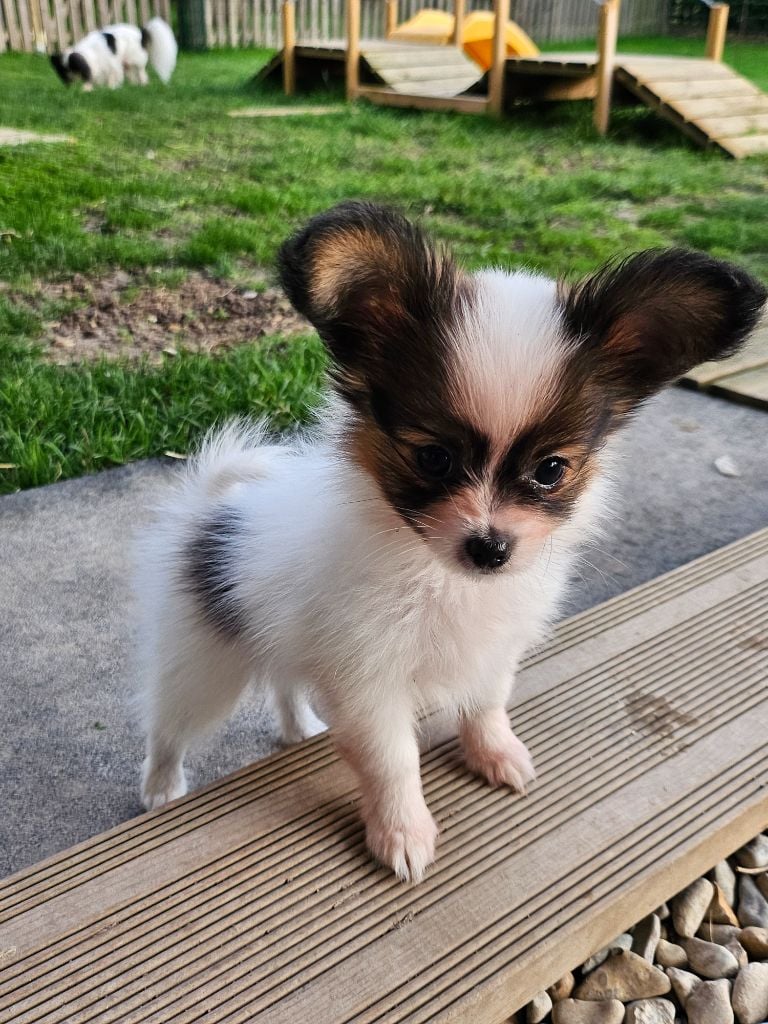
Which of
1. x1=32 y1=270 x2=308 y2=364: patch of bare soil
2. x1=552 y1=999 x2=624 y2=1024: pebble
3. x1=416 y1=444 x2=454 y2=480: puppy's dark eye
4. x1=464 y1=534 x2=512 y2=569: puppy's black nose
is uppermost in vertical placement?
x1=416 y1=444 x2=454 y2=480: puppy's dark eye

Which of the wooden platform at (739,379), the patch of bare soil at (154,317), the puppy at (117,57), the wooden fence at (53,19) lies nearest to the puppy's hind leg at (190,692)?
the patch of bare soil at (154,317)

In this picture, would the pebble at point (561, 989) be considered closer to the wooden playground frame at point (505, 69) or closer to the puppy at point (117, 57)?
the wooden playground frame at point (505, 69)

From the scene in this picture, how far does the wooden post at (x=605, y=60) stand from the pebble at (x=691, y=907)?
10743mm

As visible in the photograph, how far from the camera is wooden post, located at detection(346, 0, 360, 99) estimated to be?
12.5 m

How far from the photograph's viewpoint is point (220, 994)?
1.44 m

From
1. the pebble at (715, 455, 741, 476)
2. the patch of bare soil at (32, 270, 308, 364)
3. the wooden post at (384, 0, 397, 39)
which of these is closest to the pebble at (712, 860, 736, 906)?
the pebble at (715, 455, 741, 476)

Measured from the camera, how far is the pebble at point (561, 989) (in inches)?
71.3

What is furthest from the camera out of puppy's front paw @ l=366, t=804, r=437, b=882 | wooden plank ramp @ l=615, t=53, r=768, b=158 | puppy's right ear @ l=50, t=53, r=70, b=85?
puppy's right ear @ l=50, t=53, r=70, b=85

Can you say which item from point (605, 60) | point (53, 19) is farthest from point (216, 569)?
point (53, 19)

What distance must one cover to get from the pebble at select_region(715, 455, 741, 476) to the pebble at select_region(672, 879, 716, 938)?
6.93 ft

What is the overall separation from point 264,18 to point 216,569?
21830mm

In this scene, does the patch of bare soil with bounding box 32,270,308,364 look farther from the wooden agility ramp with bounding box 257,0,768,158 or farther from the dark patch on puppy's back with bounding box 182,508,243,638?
the wooden agility ramp with bounding box 257,0,768,158

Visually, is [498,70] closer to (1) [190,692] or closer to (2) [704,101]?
(2) [704,101]

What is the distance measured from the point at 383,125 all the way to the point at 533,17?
16.8 metres
